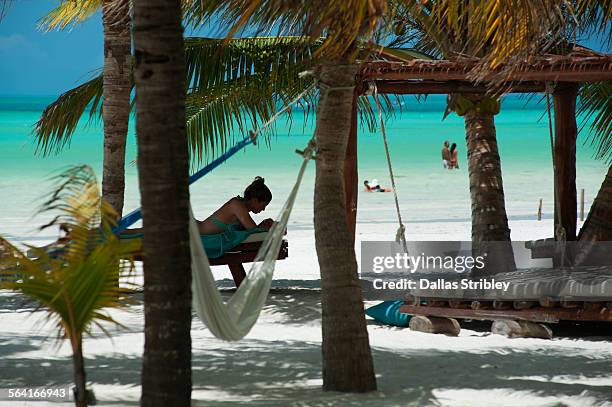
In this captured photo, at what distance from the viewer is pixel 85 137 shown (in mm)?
45188

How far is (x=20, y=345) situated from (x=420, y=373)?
7.75 ft

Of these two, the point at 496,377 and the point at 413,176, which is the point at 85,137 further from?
the point at 496,377

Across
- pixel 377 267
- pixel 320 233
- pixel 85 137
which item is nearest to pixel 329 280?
pixel 320 233

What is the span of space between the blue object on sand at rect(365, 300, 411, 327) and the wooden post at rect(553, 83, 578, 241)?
1586mm

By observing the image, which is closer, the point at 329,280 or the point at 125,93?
the point at 329,280

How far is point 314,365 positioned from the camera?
210 inches

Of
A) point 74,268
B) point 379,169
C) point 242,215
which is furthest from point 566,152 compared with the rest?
point 379,169

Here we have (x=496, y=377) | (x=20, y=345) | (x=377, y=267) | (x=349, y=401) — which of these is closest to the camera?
(x=349, y=401)

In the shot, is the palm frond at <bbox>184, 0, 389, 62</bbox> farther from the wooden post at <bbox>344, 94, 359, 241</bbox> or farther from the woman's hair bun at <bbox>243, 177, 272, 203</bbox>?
the woman's hair bun at <bbox>243, 177, 272, 203</bbox>

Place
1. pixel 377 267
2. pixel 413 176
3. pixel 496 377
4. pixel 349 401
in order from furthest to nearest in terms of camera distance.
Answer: pixel 413 176
pixel 377 267
pixel 496 377
pixel 349 401

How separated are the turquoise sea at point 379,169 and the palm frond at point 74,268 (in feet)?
25.0

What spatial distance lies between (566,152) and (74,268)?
5354 mm

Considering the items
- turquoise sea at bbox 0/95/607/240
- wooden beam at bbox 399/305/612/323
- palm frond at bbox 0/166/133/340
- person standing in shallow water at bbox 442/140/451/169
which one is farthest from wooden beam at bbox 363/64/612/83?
person standing in shallow water at bbox 442/140/451/169

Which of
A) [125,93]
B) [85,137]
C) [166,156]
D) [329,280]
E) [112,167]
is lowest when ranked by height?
[329,280]
